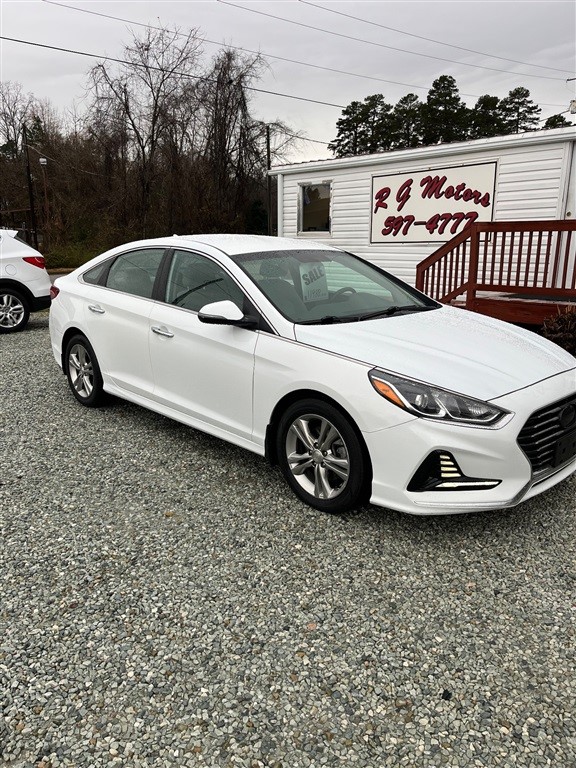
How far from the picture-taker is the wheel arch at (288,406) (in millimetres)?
2940

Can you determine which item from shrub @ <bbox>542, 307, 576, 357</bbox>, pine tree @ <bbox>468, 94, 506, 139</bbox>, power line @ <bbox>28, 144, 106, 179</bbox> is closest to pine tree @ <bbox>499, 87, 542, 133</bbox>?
pine tree @ <bbox>468, 94, 506, 139</bbox>

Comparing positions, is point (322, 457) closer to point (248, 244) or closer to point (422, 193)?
point (248, 244)

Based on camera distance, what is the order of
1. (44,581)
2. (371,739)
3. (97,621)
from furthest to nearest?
(44,581)
(97,621)
(371,739)

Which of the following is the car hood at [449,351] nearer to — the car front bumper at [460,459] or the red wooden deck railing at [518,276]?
the car front bumper at [460,459]

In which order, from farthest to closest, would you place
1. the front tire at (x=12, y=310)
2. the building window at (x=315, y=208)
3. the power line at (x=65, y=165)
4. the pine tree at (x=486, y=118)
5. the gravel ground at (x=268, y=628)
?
the pine tree at (x=486, y=118) → the power line at (x=65, y=165) → the building window at (x=315, y=208) → the front tire at (x=12, y=310) → the gravel ground at (x=268, y=628)

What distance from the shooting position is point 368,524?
3121mm

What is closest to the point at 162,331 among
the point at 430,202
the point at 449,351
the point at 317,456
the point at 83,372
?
the point at 83,372

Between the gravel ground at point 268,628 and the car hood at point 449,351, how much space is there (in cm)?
80

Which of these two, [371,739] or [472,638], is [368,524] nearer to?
[472,638]

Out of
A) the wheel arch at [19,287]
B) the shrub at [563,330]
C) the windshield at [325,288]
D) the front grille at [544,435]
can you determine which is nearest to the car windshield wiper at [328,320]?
the windshield at [325,288]

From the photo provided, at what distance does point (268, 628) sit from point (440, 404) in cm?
127

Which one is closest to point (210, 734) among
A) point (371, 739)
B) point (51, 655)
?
point (371, 739)

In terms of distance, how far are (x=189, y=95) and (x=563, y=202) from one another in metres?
20.7

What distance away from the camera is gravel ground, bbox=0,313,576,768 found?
1.83 metres
